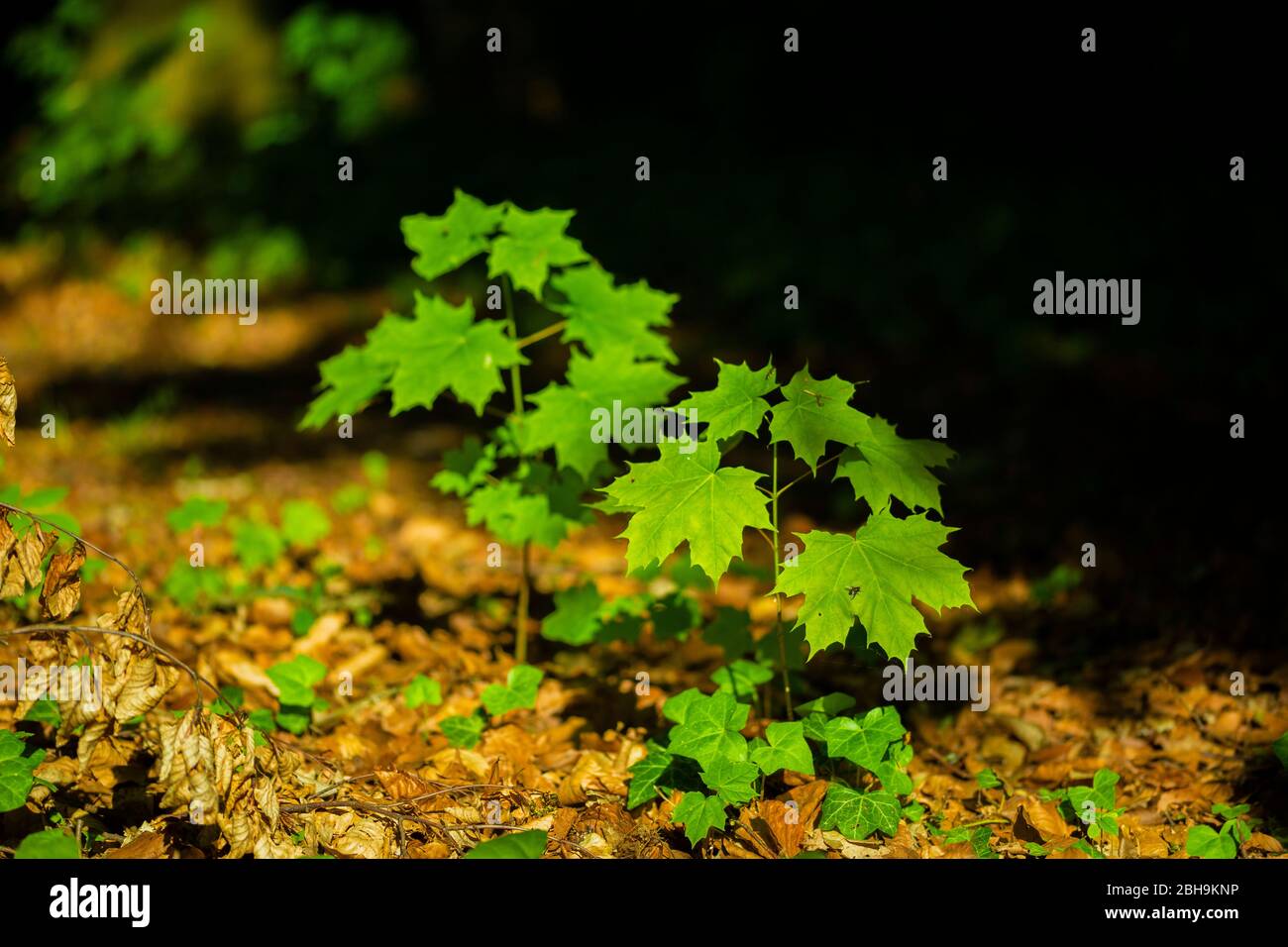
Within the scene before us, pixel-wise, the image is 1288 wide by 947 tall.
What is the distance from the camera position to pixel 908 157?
30.3 feet

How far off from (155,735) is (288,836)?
0.74 m

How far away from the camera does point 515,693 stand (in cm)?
311

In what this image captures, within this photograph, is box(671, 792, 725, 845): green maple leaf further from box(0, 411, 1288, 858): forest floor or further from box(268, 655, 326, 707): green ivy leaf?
box(268, 655, 326, 707): green ivy leaf

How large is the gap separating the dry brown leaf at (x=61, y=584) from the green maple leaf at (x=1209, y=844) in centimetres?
258

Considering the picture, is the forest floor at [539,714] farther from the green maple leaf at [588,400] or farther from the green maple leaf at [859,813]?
the green maple leaf at [588,400]

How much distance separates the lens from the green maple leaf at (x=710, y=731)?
8.05 feet

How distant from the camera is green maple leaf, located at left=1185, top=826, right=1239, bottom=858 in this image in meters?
2.49

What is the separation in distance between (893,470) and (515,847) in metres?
1.15

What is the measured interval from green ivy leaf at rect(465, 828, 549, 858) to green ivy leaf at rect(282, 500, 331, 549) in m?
2.89

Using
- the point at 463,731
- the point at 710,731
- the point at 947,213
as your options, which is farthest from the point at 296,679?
the point at 947,213

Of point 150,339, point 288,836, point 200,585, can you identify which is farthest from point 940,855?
point 150,339
